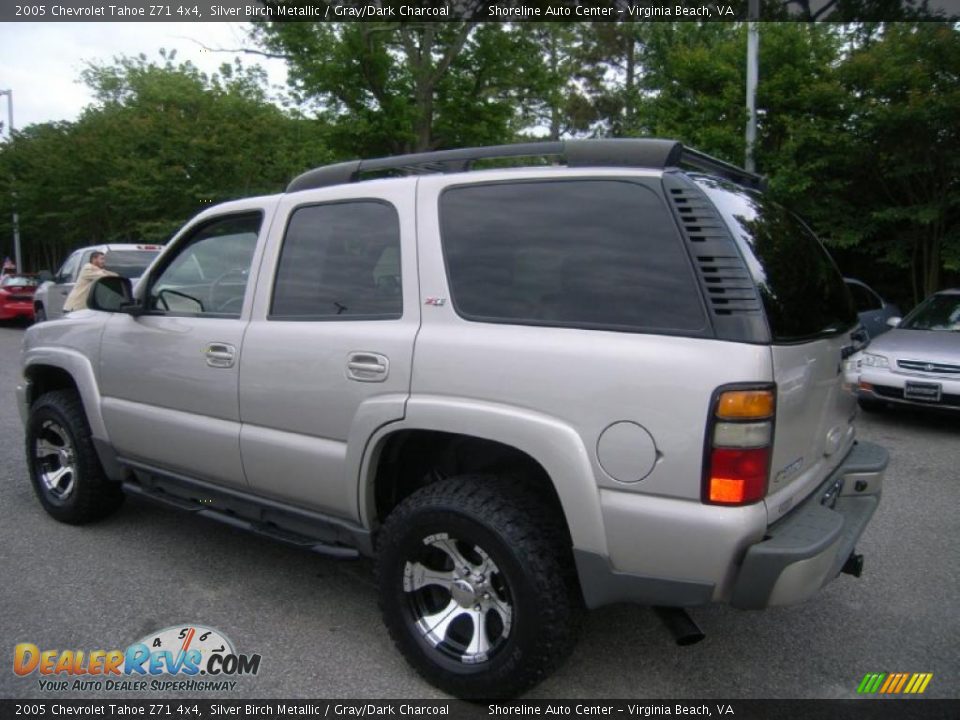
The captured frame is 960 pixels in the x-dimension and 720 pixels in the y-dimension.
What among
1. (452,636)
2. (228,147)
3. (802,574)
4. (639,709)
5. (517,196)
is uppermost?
(228,147)

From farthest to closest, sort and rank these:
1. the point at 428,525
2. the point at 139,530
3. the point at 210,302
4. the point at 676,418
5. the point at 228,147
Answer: the point at 228,147 → the point at 139,530 → the point at 210,302 → the point at 428,525 → the point at 676,418

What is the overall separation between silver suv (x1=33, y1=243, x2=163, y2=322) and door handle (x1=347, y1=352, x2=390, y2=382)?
9.55 metres

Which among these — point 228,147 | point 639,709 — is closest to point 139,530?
point 639,709

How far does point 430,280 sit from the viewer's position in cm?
286

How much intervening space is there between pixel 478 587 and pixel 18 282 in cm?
1889

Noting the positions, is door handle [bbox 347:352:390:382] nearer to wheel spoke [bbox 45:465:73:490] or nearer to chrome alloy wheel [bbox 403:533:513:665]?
chrome alloy wheel [bbox 403:533:513:665]

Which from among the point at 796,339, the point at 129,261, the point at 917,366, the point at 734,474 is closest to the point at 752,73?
the point at 917,366

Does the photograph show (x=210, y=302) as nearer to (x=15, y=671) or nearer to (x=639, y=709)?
(x=15, y=671)

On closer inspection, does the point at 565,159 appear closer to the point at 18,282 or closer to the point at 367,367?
the point at 367,367

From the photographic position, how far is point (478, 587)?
2680mm

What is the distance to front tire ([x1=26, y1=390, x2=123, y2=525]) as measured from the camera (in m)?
4.23

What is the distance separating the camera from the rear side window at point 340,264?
119 inches

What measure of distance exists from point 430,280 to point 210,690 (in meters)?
1.80

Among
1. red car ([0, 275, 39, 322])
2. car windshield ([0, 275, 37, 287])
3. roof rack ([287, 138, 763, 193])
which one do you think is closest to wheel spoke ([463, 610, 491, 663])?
roof rack ([287, 138, 763, 193])
